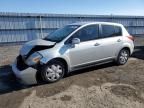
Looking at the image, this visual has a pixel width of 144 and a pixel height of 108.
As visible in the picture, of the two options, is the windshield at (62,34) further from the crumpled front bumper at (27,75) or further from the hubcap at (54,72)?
the crumpled front bumper at (27,75)

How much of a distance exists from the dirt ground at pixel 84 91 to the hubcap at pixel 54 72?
0.65 feet

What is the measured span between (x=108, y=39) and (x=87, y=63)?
1.23 meters

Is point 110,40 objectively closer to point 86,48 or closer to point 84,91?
point 86,48

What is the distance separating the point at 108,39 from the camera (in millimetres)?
7172

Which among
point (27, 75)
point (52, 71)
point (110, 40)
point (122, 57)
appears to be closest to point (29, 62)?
point (27, 75)

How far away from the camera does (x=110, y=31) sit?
733cm

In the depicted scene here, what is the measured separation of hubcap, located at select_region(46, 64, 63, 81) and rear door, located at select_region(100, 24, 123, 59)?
180cm

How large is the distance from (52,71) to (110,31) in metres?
2.73

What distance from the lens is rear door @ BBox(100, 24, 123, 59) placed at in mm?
7059

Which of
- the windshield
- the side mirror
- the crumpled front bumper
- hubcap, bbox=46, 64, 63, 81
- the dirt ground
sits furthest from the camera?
the windshield

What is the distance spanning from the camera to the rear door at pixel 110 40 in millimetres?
7059

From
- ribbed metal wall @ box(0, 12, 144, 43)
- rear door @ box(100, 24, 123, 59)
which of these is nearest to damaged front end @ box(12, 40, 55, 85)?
rear door @ box(100, 24, 123, 59)

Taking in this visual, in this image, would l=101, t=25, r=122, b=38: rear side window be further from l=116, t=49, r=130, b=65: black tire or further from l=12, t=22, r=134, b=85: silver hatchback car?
l=116, t=49, r=130, b=65: black tire

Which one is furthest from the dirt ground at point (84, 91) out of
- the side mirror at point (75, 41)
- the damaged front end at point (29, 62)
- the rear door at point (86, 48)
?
the side mirror at point (75, 41)
